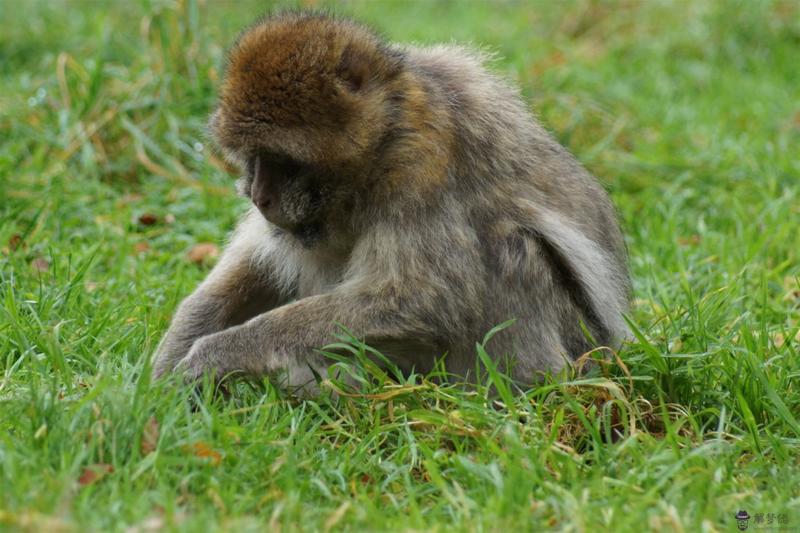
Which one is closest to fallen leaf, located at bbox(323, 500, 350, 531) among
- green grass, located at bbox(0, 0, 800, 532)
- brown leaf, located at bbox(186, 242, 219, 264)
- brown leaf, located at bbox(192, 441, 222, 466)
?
green grass, located at bbox(0, 0, 800, 532)

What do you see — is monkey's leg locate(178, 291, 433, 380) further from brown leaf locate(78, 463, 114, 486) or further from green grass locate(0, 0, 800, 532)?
brown leaf locate(78, 463, 114, 486)

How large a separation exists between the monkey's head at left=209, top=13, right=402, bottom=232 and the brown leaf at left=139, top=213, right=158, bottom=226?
246 centimetres

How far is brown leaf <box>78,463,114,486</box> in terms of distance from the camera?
3.44m

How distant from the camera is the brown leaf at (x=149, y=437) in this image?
3672mm

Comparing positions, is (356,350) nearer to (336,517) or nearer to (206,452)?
(206,452)

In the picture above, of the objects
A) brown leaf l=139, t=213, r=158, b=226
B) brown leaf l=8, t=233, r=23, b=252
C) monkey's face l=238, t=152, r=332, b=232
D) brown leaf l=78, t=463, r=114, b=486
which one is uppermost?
monkey's face l=238, t=152, r=332, b=232

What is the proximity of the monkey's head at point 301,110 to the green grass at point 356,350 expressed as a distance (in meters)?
0.79

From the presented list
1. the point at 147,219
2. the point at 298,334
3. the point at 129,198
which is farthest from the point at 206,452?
the point at 129,198

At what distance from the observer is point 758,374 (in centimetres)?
436

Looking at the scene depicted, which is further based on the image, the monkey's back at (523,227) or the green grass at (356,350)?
the monkey's back at (523,227)

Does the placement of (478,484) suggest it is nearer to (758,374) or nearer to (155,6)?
(758,374)

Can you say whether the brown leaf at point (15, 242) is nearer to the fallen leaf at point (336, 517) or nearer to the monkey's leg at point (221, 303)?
the monkey's leg at point (221, 303)

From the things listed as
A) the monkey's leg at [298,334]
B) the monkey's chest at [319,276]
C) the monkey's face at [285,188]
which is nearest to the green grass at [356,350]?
the monkey's leg at [298,334]

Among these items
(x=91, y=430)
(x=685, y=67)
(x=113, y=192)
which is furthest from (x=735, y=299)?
(x=685, y=67)
